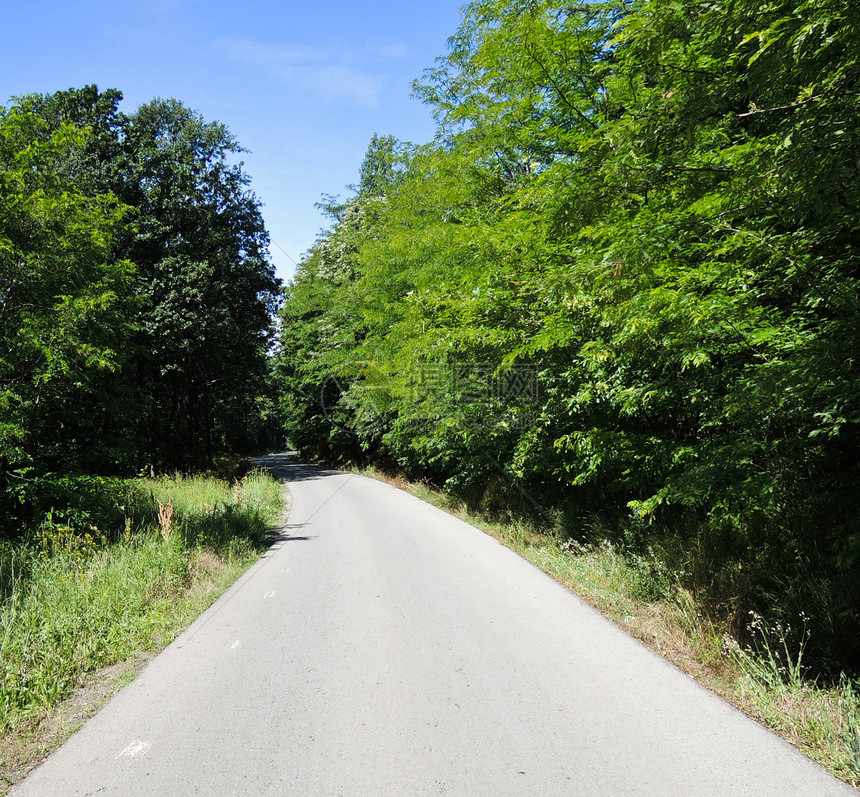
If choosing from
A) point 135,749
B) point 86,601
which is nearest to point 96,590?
point 86,601

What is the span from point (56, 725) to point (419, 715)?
3061mm

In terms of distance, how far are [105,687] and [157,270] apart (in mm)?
20774

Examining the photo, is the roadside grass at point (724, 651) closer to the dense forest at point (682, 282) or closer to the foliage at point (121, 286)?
the dense forest at point (682, 282)

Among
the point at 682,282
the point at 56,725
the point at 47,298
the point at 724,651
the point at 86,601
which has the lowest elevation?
the point at 56,725

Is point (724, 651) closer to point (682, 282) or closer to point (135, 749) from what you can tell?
point (682, 282)

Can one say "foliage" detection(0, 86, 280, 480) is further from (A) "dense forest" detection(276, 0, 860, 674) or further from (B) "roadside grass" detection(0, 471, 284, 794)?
(A) "dense forest" detection(276, 0, 860, 674)

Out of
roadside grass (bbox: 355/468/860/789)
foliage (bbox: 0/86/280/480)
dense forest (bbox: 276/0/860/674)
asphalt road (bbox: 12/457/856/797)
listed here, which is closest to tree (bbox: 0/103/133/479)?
foliage (bbox: 0/86/280/480)

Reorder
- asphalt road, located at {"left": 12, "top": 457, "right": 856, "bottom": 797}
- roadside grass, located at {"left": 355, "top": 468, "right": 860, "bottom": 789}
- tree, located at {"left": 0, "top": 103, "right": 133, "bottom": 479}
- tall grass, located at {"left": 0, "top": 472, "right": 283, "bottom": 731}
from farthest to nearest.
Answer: tree, located at {"left": 0, "top": 103, "right": 133, "bottom": 479}, tall grass, located at {"left": 0, "top": 472, "right": 283, "bottom": 731}, roadside grass, located at {"left": 355, "top": 468, "right": 860, "bottom": 789}, asphalt road, located at {"left": 12, "top": 457, "right": 856, "bottom": 797}

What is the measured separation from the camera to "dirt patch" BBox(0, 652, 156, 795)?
11.6 ft

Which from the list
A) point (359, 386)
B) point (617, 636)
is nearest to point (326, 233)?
point (359, 386)

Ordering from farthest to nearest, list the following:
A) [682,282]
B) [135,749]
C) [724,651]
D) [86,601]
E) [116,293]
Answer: [116,293]
[86,601]
[724,651]
[682,282]
[135,749]

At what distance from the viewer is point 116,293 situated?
425 inches

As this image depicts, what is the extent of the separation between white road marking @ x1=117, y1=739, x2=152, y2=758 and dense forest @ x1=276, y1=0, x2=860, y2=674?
514 cm

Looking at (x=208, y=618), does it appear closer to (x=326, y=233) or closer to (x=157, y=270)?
(x=157, y=270)
